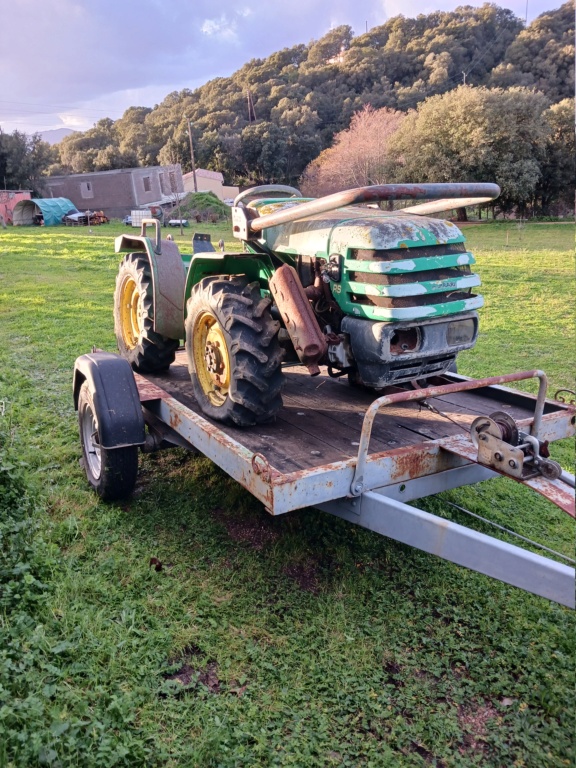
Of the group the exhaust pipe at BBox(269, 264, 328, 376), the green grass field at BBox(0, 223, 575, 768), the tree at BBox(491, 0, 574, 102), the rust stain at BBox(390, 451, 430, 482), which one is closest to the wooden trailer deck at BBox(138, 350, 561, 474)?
the rust stain at BBox(390, 451, 430, 482)

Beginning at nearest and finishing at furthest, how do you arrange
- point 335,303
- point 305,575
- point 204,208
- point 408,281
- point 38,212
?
→ 1. point 408,281
2. point 305,575
3. point 335,303
4. point 204,208
5. point 38,212

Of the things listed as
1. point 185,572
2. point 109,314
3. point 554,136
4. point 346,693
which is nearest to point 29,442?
point 185,572

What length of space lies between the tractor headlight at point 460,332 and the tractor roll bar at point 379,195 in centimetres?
73

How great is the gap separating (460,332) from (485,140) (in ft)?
93.0

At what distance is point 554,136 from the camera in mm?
31484

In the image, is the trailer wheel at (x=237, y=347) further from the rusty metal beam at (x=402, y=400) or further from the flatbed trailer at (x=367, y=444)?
the rusty metal beam at (x=402, y=400)

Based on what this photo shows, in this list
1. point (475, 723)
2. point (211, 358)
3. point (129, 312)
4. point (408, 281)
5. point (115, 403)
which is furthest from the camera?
point (129, 312)

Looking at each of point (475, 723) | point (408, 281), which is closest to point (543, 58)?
point (408, 281)

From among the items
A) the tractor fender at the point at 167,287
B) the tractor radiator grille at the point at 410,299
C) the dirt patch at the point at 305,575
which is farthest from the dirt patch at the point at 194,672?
the tractor fender at the point at 167,287

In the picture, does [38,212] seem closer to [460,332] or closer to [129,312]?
[129,312]

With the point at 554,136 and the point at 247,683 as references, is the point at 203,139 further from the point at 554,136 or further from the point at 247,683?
the point at 247,683

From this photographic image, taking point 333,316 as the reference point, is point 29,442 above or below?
below

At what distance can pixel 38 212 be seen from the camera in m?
39.8

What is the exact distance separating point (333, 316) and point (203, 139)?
47.0m
